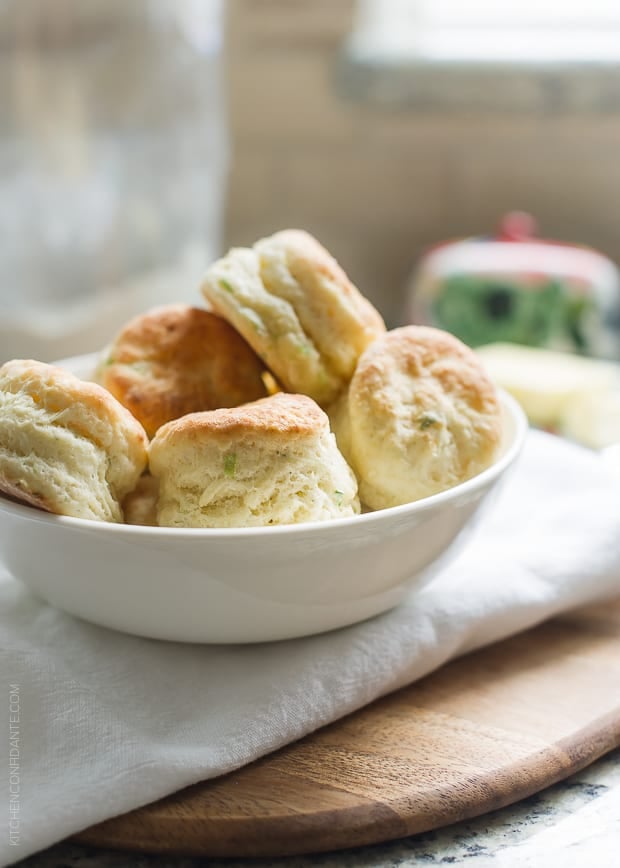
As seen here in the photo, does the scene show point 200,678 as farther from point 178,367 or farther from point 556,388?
point 556,388

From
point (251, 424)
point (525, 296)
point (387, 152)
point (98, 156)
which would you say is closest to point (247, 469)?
point (251, 424)

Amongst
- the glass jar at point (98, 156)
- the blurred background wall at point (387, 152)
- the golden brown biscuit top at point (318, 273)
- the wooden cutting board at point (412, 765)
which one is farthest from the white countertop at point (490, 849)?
the blurred background wall at point (387, 152)

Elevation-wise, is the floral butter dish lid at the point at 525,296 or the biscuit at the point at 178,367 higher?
the biscuit at the point at 178,367

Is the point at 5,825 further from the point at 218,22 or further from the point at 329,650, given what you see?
the point at 218,22

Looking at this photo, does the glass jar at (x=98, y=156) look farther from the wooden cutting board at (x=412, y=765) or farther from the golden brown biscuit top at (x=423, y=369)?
the wooden cutting board at (x=412, y=765)

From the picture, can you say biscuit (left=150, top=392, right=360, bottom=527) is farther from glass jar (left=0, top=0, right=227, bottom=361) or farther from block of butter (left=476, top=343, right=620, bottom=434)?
glass jar (left=0, top=0, right=227, bottom=361)
